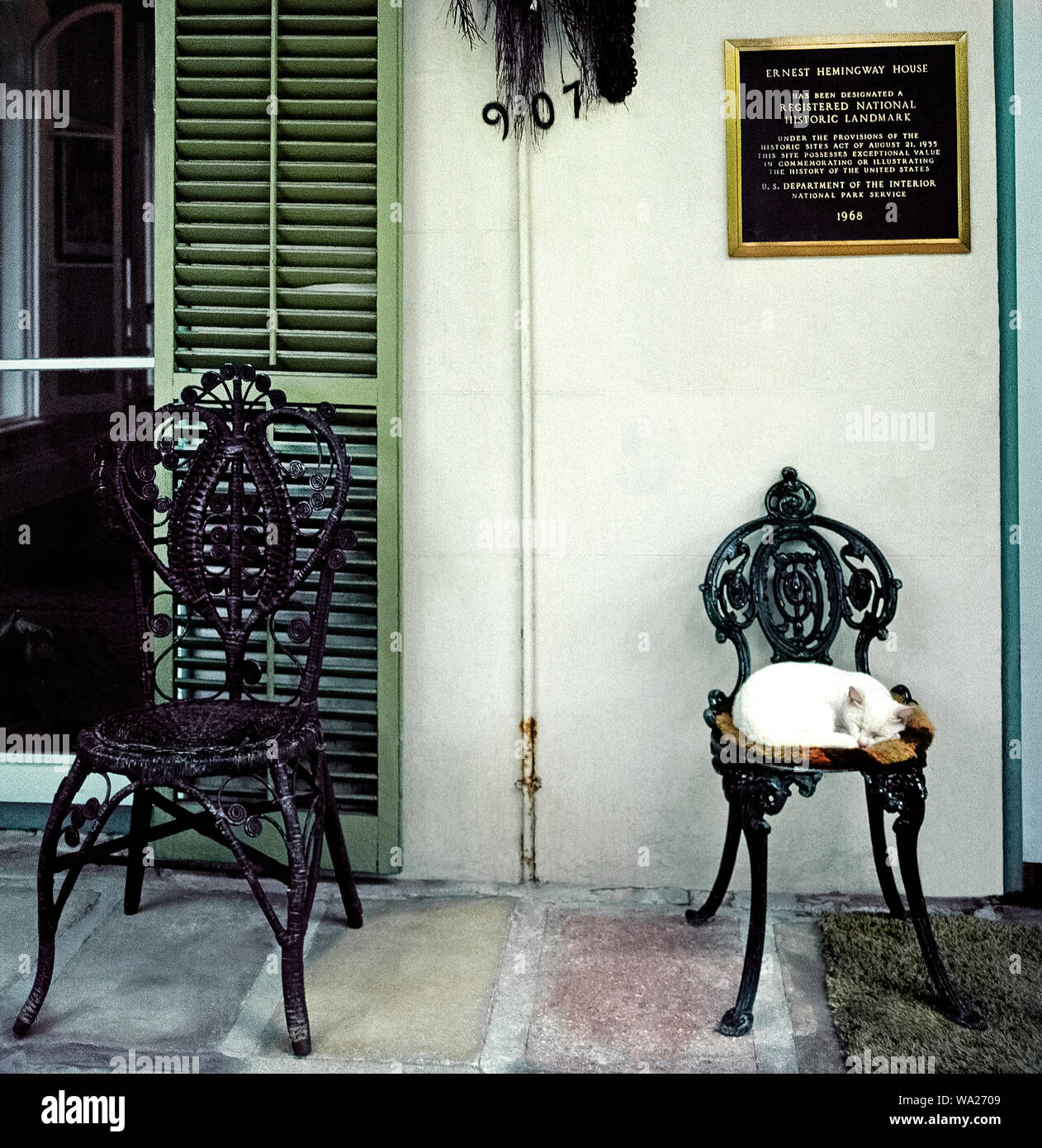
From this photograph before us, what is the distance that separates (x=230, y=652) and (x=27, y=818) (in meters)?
1.19

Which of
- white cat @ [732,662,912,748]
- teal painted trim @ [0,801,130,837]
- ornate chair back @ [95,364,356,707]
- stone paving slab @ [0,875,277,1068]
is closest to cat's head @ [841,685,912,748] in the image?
white cat @ [732,662,912,748]

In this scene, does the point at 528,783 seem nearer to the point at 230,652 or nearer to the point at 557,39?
the point at 230,652

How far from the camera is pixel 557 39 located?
2967 millimetres

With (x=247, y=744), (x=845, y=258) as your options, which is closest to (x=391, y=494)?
(x=247, y=744)

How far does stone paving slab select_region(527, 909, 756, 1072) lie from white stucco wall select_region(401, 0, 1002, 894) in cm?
23

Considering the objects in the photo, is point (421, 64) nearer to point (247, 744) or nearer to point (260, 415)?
point (260, 415)

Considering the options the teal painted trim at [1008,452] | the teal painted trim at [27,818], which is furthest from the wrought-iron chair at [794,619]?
the teal painted trim at [27,818]

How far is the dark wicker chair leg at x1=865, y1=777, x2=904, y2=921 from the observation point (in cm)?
279

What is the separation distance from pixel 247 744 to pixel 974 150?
7.42 feet

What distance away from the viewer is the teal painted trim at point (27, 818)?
3.40 metres

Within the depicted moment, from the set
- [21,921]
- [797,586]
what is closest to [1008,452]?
[797,586]

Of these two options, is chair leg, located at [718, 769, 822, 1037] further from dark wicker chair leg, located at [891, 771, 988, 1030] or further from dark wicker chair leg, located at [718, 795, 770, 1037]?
dark wicker chair leg, located at [891, 771, 988, 1030]

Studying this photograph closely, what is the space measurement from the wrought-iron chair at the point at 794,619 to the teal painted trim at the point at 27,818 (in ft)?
5.48

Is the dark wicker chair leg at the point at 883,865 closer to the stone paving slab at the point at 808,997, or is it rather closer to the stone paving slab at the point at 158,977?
the stone paving slab at the point at 808,997
